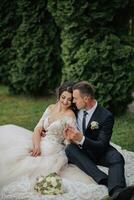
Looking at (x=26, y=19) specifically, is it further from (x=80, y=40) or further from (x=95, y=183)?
(x=95, y=183)

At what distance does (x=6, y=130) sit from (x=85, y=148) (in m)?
1.32

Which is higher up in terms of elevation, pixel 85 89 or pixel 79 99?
pixel 85 89

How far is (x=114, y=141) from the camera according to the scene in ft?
32.2

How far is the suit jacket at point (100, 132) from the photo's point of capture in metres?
7.15

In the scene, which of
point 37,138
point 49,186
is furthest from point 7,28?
point 49,186

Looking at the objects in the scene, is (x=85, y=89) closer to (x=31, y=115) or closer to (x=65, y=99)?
(x=65, y=99)

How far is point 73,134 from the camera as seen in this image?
709 centimetres

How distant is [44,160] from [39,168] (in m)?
0.14

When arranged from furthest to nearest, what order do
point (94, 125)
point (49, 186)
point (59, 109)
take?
1. point (59, 109)
2. point (94, 125)
3. point (49, 186)

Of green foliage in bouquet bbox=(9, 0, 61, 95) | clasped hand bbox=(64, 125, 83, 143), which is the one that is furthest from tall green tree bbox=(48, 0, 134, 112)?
clasped hand bbox=(64, 125, 83, 143)

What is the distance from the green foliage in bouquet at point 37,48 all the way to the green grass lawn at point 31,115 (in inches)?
14.6

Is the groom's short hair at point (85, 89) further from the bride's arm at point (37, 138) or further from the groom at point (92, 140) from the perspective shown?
the bride's arm at point (37, 138)

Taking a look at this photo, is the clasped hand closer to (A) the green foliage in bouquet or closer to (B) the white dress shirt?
(B) the white dress shirt

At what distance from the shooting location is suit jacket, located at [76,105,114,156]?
7148mm
